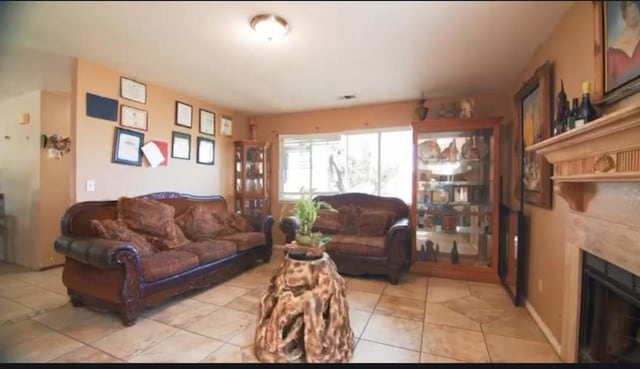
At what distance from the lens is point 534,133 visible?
2.10m

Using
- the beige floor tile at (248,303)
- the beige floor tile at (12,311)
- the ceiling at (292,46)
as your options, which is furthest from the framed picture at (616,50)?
the beige floor tile at (12,311)

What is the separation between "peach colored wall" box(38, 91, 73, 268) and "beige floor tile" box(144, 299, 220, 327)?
2358 millimetres

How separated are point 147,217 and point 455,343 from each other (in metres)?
2.92

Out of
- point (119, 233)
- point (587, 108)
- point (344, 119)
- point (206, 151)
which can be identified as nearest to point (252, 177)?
point (206, 151)

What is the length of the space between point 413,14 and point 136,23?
114cm

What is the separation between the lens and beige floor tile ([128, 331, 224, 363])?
63.1 inches

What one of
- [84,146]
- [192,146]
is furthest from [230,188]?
[84,146]

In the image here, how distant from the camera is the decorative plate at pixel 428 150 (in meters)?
3.37

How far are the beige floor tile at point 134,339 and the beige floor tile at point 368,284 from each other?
5.72 feet

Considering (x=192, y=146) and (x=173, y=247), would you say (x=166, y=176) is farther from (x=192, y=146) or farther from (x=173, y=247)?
(x=173, y=247)

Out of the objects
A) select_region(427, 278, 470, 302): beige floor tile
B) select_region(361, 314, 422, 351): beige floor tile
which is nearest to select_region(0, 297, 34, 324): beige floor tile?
select_region(361, 314, 422, 351): beige floor tile

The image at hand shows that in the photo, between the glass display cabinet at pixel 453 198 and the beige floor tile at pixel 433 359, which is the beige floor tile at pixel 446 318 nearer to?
the beige floor tile at pixel 433 359

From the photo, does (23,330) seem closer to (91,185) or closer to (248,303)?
(91,185)

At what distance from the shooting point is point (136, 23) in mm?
1094
